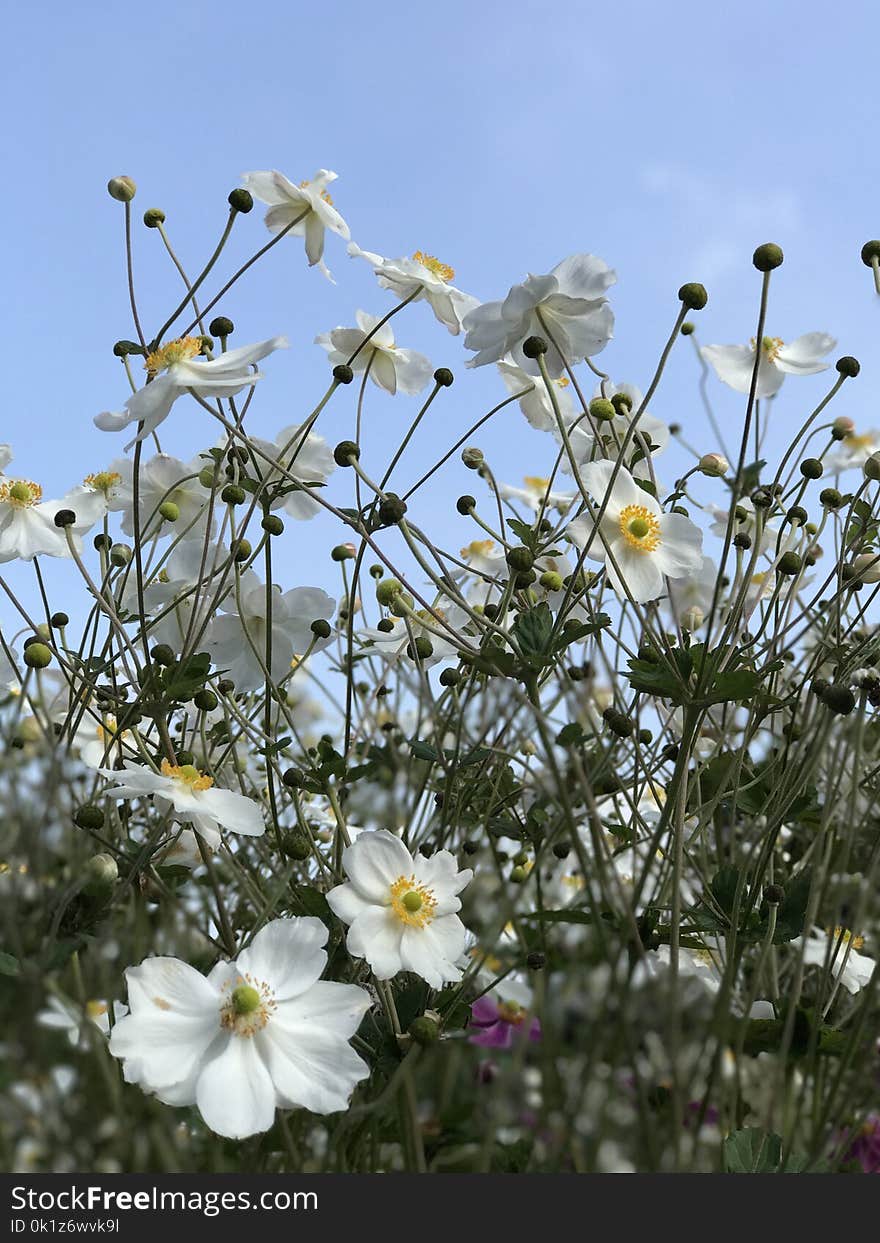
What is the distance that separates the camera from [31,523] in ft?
4.42

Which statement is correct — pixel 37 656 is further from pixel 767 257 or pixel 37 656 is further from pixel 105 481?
Answer: pixel 767 257

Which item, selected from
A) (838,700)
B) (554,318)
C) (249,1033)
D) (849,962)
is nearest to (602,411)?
(554,318)

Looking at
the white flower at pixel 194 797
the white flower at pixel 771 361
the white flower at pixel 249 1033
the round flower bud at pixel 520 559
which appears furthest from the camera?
the white flower at pixel 771 361

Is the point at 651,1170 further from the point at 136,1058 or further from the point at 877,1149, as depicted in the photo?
the point at 877,1149

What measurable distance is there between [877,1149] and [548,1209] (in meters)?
0.67

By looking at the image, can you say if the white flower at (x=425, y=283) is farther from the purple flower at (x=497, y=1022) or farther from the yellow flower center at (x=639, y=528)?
the purple flower at (x=497, y=1022)

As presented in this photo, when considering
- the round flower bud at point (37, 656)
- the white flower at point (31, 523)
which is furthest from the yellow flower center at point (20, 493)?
the round flower bud at point (37, 656)

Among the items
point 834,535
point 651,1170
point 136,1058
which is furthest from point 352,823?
point 651,1170

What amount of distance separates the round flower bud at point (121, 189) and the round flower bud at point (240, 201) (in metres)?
0.14

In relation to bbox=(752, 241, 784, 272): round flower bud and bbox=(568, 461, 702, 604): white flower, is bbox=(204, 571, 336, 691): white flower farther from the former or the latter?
bbox=(752, 241, 784, 272): round flower bud

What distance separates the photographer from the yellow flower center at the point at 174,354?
43.6 inches

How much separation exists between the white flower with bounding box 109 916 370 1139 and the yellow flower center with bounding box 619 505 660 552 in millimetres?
496

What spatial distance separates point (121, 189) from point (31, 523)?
1.33ft

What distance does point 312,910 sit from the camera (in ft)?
3.36
